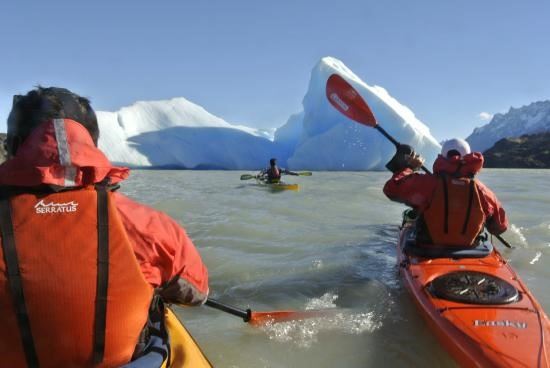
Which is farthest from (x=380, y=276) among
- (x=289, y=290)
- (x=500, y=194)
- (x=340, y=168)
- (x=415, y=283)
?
(x=340, y=168)

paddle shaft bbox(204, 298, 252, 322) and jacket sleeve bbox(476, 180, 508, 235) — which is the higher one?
jacket sleeve bbox(476, 180, 508, 235)

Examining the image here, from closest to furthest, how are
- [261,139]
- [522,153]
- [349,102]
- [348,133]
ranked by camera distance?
1. [349,102]
2. [348,133]
3. [261,139]
4. [522,153]

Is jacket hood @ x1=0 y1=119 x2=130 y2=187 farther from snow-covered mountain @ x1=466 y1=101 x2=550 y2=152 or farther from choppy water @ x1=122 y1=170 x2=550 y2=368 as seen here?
snow-covered mountain @ x1=466 y1=101 x2=550 y2=152

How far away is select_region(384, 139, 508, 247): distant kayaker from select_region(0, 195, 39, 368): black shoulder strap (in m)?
2.67

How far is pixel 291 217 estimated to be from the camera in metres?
7.53

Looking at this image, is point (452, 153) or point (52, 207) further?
point (452, 153)

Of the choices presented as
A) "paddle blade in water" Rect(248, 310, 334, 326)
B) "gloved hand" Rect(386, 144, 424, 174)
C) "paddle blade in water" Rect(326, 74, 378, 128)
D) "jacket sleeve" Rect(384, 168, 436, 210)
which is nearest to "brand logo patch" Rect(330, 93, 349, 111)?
"paddle blade in water" Rect(326, 74, 378, 128)

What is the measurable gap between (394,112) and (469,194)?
20.6 m

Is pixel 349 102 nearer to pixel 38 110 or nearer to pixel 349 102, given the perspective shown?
pixel 349 102

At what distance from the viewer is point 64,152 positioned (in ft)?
3.83

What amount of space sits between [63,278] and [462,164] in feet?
8.79

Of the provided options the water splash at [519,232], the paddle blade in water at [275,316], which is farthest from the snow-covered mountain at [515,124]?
the paddle blade in water at [275,316]

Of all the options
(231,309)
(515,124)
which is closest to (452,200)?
(231,309)

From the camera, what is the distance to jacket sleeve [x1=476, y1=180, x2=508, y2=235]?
328cm
